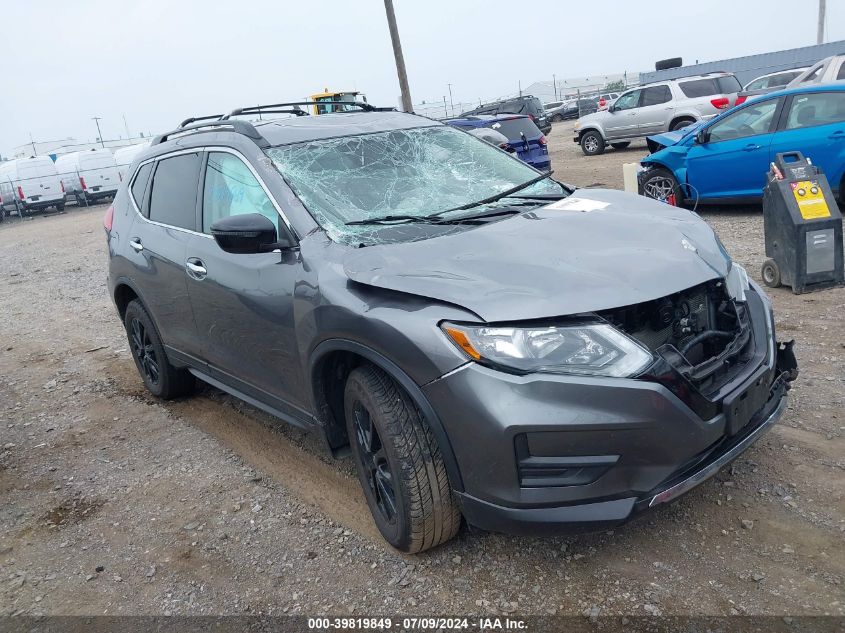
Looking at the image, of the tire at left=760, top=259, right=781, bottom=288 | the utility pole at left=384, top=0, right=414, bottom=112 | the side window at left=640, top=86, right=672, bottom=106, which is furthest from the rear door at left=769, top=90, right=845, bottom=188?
the utility pole at left=384, top=0, right=414, bottom=112

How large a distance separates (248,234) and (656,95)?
18333 millimetres

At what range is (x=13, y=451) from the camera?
4895 mm

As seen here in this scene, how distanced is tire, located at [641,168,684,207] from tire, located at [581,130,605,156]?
10748 millimetres

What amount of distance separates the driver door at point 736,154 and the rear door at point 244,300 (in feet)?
23.9

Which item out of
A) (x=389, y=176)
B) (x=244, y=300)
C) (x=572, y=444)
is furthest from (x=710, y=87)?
(x=572, y=444)

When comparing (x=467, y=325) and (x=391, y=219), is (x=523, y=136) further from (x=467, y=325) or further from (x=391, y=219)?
(x=467, y=325)

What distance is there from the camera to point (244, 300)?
357cm

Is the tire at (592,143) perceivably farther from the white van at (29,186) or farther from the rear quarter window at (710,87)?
the white van at (29,186)

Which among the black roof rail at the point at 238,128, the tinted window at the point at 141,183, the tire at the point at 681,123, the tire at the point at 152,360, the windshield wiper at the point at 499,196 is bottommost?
the tire at the point at 681,123

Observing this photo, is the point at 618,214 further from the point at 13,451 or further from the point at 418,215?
the point at 13,451

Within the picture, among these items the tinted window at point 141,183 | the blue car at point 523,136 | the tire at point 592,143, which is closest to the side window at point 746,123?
the blue car at point 523,136

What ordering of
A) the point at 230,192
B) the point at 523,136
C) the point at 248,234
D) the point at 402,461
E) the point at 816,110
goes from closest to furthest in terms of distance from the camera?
the point at 402,461
the point at 248,234
the point at 230,192
the point at 816,110
the point at 523,136

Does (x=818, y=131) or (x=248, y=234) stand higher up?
(x=248, y=234)

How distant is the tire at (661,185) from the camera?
975 centimetres
